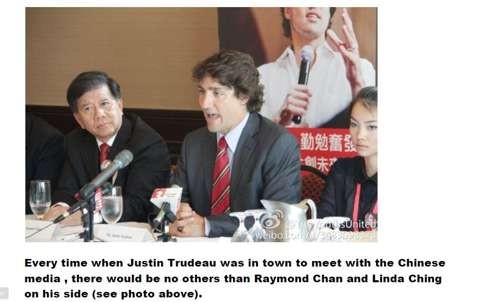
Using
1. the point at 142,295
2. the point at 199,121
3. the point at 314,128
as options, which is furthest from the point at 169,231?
the point at 199,121

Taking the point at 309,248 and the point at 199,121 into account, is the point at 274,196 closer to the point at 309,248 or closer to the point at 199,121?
the point at 309,248

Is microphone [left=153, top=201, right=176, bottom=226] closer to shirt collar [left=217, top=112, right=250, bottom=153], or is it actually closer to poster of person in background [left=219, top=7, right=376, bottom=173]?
shirt collar [left=217, top=112, right=250, bottom=153]

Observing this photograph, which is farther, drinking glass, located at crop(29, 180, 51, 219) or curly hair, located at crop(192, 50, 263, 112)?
curly hair, located at crop(192, 50, 263, 112)

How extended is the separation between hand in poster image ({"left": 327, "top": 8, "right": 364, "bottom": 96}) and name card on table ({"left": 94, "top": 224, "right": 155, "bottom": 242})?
1.41 meters

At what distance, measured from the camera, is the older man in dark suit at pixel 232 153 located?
3.39 metres

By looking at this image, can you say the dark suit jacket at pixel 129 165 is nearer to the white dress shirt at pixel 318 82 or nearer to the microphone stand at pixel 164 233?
the microphone stand at pixel 164 233

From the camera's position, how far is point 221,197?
345 centimetres

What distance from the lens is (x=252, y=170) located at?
3.40 m

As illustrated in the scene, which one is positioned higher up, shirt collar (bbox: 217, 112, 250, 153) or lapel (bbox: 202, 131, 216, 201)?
shirt collar (bbox: 217, 112, 250, 153)

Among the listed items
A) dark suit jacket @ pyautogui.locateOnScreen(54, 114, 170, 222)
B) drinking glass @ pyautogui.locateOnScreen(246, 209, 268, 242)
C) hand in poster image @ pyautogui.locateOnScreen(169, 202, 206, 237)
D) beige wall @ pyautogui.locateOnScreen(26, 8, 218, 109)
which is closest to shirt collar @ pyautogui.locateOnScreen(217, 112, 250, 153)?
dark suit jacket @ pyautogui.locateOnScreen(54, 114, 170, 222)

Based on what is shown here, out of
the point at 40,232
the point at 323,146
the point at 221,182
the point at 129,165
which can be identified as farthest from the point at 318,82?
the point at 40,232

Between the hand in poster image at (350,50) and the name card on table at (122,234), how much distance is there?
1.41 meters

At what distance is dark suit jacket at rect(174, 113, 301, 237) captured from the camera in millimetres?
3385
